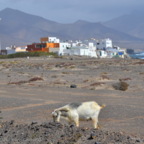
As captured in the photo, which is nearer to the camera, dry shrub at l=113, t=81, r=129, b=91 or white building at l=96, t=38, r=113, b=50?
dry shrub at l=113, t=81, r=129, b=91

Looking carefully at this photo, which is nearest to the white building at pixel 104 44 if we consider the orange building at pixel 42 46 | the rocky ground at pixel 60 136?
the orange building at pixel 42 46

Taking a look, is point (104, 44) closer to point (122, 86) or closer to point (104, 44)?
point (104, 44)

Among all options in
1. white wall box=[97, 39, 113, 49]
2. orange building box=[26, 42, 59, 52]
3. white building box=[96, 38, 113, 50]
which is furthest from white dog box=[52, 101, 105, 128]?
white wall box=[97, 39, 113, 49]

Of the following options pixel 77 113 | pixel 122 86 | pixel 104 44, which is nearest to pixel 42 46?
pixel 104 44

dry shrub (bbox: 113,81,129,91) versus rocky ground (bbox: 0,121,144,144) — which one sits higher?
rocky ground (bbox: 0,121,144,144)

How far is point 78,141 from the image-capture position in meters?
9.20

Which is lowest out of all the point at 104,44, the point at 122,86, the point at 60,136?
the point at 122,86

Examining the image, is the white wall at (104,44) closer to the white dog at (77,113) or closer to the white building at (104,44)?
the white building at (104,44)

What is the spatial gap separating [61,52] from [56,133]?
102918 millimetres

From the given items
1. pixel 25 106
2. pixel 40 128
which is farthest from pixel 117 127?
pixel 25 106

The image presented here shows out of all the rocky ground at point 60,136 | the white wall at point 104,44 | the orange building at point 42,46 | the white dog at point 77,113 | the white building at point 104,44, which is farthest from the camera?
the white wall at point 104,44

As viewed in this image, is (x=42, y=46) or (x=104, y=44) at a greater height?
(x=104, y=44)

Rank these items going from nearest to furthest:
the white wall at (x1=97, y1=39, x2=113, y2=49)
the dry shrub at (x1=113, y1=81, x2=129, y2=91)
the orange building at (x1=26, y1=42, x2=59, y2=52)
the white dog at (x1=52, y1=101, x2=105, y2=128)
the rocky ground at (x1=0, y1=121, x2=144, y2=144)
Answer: the rocky ground at (x1=0, y1=121, x2=144, y2=144)
the white dog at (x1=52, y1=101, x2=105, y2=128)
the dry shrub at (x1=113, y1=81, x2=129, y2=91)
the orange building at (x1=26, y1=42, x2=59, y2=52)
the white wall at (x1=97, y1=39, x2=113, y2=49)

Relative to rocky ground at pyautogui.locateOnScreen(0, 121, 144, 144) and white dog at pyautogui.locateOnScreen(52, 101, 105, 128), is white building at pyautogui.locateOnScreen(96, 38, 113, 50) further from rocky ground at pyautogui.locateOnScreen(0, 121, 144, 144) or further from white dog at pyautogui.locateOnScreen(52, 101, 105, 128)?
rocky ground at pyautogui.locateOnScreen(0, 121, 144, 144)
